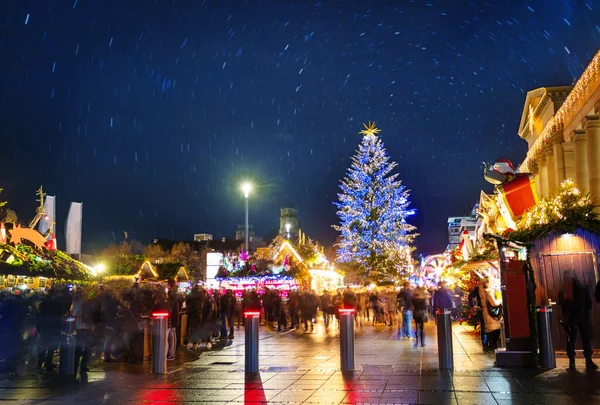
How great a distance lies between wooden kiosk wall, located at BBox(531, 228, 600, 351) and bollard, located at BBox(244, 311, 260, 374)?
652 cm

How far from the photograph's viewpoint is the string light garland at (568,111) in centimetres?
2909

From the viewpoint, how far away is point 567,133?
36156mm

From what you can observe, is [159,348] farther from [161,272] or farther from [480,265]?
[161,272]

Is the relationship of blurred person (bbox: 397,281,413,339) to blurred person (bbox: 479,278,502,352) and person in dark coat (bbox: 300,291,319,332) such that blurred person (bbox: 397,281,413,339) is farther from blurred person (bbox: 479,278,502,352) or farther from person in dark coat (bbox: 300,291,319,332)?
blurred person (bbox: 479,278,502,352)

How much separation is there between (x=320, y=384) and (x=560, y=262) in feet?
23.3

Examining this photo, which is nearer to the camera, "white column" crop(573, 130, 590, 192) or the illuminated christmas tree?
"white column" crop(573, 130, 590, 192)

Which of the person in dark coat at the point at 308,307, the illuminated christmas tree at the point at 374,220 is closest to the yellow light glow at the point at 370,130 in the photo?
the illuminated christmas tree at the point at 374,220

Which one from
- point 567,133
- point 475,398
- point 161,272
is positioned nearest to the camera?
point 475,398

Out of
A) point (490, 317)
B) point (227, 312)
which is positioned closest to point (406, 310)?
point (227, 312)

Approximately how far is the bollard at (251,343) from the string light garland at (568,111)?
74.0 feet

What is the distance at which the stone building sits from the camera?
30281 mm

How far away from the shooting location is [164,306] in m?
14.6

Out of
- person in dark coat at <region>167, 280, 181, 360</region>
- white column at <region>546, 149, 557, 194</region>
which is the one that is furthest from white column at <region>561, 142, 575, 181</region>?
person in dark coat at <region>167, 280, 181, 360</region>

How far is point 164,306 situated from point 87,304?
2.36 metres
